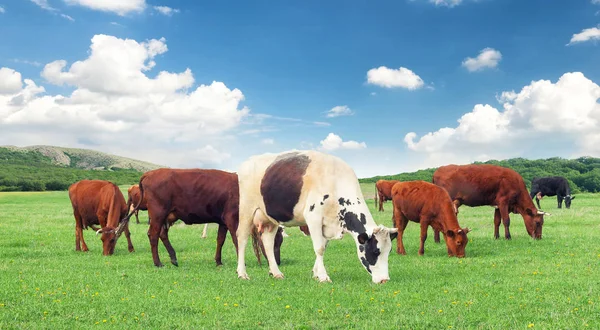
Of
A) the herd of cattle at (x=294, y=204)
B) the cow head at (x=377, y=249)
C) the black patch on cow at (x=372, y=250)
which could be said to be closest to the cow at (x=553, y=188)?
the herd of cattle at (x=294, y=204)

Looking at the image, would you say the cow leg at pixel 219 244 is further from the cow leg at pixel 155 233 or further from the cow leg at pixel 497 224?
the cow leg at pixel 497 224

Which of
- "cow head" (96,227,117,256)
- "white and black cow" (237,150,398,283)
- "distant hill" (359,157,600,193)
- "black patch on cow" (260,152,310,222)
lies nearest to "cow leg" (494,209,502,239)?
"white and black cow" (237,150,398,283)

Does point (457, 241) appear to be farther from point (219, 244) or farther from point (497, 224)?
point (219, 244)

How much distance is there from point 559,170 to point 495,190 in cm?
8745

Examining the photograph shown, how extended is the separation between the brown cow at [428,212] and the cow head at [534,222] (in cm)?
549

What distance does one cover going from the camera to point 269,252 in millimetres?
12531

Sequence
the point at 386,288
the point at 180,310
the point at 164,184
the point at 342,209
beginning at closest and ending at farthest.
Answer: the point at 180,310, the point at 386,288, the point at 342,209, the point at 164,184

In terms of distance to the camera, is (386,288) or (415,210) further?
(415,210)

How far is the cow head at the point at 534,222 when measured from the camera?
19625 millimetres

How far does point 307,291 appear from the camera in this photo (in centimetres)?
1024

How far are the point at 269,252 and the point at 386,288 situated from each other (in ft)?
10.6

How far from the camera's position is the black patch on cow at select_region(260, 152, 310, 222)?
12.0 m

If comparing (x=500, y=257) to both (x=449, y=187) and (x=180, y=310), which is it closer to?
(x=449, y=187)

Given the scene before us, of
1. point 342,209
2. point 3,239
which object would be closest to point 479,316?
point 342,209
